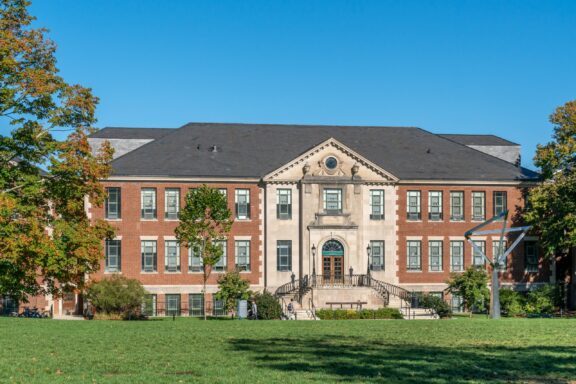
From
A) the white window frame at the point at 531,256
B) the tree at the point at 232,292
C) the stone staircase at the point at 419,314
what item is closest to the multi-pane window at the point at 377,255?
the stone staircase at the point at 419,314

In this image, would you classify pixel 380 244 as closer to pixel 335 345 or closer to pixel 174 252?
pixel 174 252

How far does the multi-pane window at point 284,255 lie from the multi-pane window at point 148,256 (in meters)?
7.19

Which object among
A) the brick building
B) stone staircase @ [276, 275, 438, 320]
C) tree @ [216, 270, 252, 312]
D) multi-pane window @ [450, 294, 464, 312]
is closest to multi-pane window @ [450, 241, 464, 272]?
the brick building

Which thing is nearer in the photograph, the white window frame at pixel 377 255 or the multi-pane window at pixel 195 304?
the multi-pane window at pixel 195 304

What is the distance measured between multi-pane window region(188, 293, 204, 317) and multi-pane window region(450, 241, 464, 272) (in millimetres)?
15380

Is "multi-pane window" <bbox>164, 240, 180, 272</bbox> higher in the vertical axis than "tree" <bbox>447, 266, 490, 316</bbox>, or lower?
higher

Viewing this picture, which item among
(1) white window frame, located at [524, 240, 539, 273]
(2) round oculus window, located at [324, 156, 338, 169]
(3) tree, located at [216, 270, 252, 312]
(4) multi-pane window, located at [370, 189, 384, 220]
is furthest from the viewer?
(1) white window frame, located at [524, 240, 539, 273]

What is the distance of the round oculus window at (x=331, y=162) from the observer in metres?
54.8

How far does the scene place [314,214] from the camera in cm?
5503

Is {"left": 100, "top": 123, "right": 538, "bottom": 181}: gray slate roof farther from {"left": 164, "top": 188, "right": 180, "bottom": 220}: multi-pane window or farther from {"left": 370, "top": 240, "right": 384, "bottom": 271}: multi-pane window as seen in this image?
{"left": 370, "top": 240, "right": 384, "bottom": 271}: multi-pane window

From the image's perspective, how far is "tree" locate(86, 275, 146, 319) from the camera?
152ft

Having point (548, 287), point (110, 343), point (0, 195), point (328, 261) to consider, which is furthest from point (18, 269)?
point (548, 287)

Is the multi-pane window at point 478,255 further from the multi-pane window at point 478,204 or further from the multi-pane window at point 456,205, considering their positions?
the multi-pane window at point 456,205

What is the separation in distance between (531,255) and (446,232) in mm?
5576
